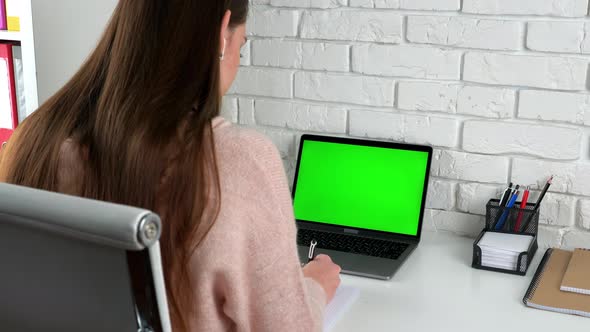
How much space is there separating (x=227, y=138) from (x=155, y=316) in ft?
0.89

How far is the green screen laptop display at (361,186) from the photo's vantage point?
5.60ft

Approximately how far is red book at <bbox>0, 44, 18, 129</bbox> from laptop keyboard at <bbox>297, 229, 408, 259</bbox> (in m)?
0.84

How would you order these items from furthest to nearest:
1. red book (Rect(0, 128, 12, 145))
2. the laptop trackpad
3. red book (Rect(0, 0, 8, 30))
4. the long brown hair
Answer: red book (Rect(0, 128, 12, 145)) < red book (Rect(0, 0, 8, 30)) < the laptop trackpad < the long brown hair

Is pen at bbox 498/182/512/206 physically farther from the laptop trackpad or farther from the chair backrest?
the chair backrest

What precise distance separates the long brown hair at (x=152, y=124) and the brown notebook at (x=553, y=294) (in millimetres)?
694

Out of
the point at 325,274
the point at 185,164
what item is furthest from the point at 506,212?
the point at 185,164

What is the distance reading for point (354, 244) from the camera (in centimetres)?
163

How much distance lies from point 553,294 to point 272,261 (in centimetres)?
65

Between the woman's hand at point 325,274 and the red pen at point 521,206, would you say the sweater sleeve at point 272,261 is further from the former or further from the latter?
the red pen at point 521,206

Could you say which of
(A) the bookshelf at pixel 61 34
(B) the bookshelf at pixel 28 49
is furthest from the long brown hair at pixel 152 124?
(A) the bookshelf at pixel 61 34

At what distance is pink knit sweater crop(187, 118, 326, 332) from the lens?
96 cm

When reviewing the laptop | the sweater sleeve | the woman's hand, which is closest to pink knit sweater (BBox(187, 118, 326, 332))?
the sweater sleeve

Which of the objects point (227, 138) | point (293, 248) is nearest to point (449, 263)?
point (293, 248)

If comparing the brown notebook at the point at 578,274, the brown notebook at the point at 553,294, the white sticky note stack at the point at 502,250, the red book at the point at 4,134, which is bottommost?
the brown notebook at the point at 553,294
